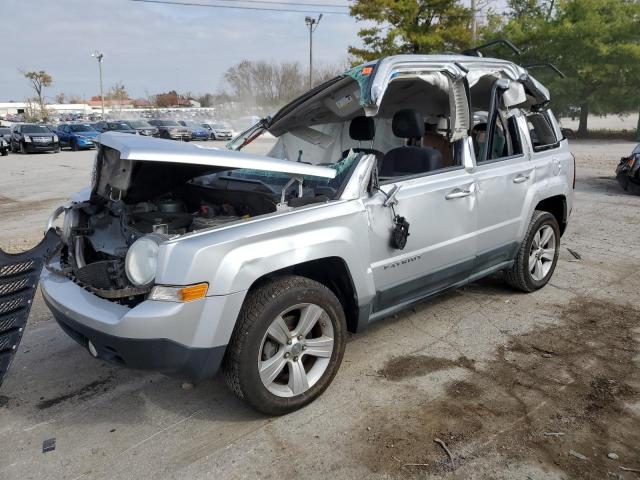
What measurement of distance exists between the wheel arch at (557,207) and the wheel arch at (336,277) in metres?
2.61

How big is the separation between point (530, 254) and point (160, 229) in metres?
3.38

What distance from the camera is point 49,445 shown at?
2896 mm

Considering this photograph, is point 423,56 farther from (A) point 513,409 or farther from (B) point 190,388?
(B) point 190,388

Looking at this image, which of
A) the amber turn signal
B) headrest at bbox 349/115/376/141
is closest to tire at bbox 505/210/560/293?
headrest at bbox 349/115/376/141

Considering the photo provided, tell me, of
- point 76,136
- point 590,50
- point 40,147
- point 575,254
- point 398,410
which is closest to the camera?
point 398,410

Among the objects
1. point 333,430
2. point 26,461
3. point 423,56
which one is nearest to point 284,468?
point 333,430

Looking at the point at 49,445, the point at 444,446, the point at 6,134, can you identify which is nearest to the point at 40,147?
the point at 6,134

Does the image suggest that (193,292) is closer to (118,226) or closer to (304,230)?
(304,230)

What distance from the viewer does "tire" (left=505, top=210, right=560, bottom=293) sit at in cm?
479

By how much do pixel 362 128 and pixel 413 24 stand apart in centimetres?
2541

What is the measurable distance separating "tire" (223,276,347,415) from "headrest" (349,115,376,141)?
87.9 inches

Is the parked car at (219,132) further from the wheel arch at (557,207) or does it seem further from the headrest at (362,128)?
the wheel arch at (557,207)

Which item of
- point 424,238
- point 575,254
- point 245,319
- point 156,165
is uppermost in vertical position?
point 156,165

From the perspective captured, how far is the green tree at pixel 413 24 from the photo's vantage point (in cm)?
2692
